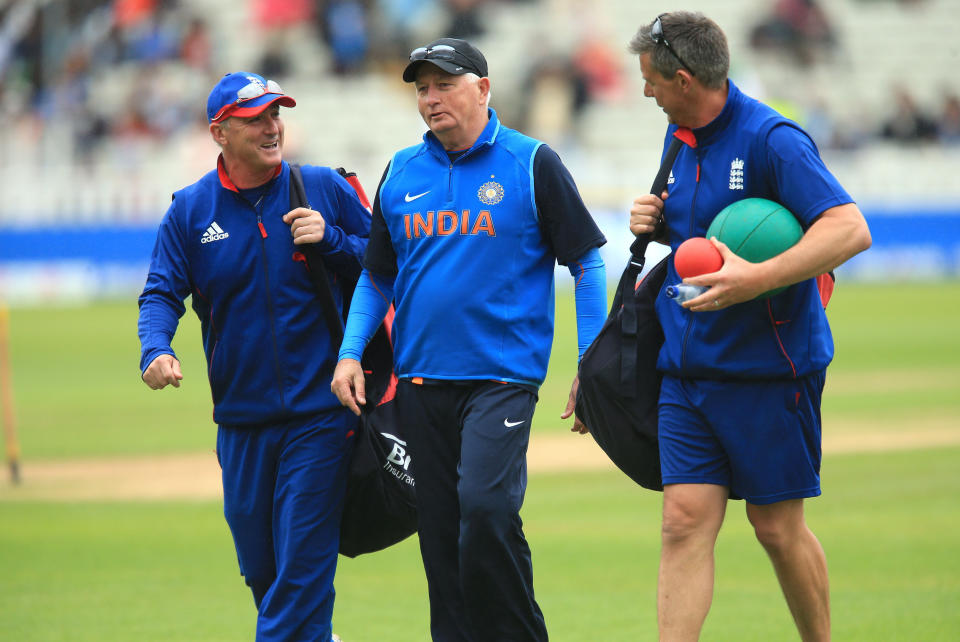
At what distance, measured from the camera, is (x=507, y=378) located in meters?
5.57

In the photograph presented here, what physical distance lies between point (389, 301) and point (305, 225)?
0.51m

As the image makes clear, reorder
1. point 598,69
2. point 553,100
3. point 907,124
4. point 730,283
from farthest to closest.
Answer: point 598,69 → point 553,100 → point 907,124 → point 730,283

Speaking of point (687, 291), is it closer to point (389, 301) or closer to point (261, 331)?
point (389, 301)

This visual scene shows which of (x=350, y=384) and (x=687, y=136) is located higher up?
(x=687, y=136)

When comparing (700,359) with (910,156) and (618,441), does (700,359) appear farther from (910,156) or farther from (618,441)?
(910,156)

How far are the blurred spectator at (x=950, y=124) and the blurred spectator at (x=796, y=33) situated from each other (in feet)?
15.5

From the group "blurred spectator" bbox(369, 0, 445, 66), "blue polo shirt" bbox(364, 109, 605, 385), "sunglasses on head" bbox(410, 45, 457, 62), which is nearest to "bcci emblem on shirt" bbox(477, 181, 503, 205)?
"blue polo shirt" bbox(364, 109, 605, 385)

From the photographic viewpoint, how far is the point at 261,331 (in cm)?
603

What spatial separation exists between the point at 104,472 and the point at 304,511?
770 centimetres

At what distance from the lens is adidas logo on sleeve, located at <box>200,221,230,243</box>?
6051 mm

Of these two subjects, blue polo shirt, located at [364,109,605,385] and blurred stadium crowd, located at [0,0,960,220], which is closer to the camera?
blue polo shirt, located at [364,109,605,385]

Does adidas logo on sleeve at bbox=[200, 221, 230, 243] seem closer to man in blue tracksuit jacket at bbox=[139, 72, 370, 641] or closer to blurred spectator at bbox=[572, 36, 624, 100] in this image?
man in blue tracksuit jacket at bbox=[139, 72, 370, 641]

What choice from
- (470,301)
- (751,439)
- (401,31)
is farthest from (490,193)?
(401,31)

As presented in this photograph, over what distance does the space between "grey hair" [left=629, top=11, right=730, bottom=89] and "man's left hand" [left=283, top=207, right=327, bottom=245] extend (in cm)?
163
